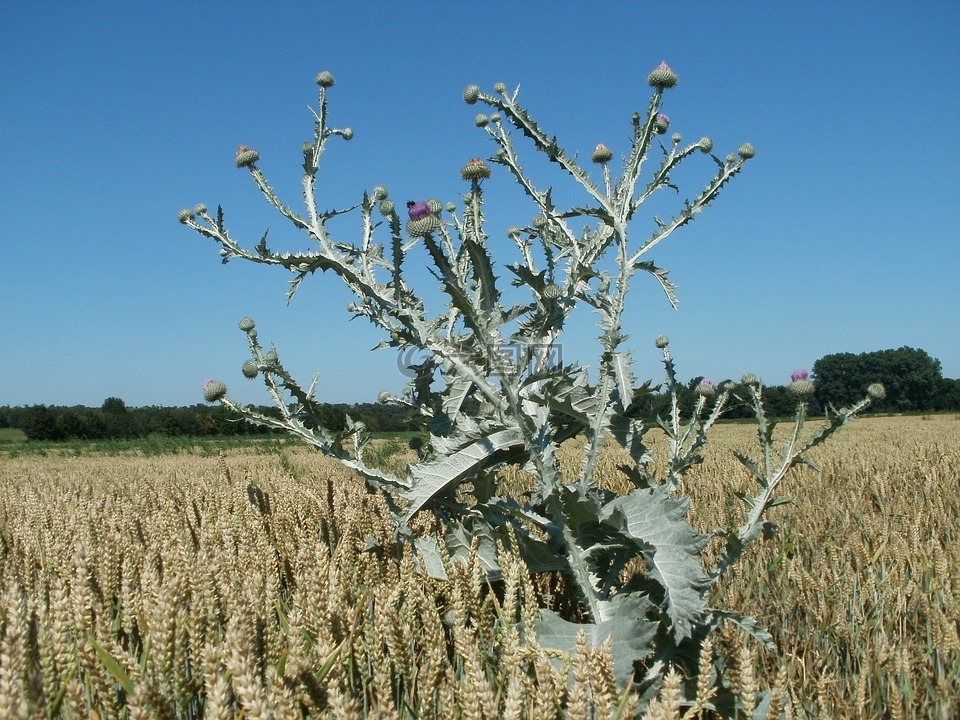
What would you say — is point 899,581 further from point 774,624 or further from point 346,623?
point 346,623

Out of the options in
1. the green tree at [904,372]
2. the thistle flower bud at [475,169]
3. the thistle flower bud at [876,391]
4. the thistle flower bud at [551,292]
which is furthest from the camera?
the green tree at [904,372]

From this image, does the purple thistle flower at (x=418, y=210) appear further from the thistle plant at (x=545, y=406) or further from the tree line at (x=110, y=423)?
the tree line at (x=110, y=423)

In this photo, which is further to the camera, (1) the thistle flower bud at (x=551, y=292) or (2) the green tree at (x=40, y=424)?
(2) the green tree at (x=40, y=424)

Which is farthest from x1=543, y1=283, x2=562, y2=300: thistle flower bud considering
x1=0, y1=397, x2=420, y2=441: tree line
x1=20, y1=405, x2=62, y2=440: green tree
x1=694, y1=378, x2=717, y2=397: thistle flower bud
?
x1=20, y1=405, x2=62, y2=440: green tree

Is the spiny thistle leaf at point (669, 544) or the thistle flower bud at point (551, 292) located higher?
the thistle flower bud at point (551, 292)

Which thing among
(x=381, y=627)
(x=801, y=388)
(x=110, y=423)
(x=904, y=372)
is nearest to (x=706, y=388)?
(x=801, y=388)

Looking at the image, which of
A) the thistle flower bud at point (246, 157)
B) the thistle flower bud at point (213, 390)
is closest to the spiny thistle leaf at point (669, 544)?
the thistle flower bud at point (213, 390)

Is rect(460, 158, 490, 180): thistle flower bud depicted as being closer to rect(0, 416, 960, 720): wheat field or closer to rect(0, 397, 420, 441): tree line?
rect(0, 416, 960, 720): wheat field

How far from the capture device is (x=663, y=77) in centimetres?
270

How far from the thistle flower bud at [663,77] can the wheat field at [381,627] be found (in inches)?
73.2

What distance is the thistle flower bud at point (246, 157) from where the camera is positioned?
2955mm

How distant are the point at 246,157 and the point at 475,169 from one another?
964 mm

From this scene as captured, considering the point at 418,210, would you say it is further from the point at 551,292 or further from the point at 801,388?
the point at 801,388

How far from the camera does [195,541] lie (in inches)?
160
